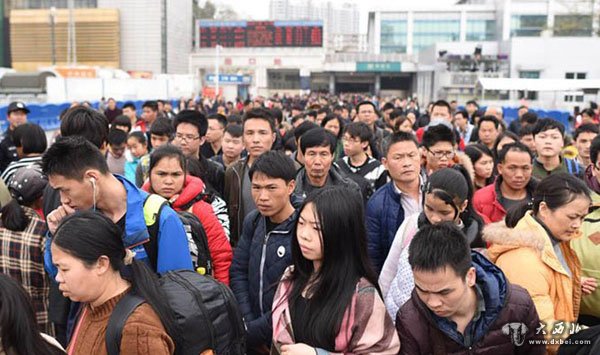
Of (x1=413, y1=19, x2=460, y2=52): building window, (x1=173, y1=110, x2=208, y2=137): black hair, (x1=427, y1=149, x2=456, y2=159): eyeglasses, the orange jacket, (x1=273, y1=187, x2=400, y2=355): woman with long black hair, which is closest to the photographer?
(x1=273, y1=187, x2=400, y2=355): woman with long black hair

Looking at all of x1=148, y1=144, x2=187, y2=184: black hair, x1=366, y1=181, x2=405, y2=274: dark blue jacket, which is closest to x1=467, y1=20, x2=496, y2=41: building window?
x1=366, y1=181, x2=405, y2=274: dark blue jacket

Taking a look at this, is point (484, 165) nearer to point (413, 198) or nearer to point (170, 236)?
point (413, 198)

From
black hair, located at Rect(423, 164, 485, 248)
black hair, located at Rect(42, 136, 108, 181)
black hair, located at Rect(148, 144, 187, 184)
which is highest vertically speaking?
black hair, located at Rect(42, 136, 108, 181)

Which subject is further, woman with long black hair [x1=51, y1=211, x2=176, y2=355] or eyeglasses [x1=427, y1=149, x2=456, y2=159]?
eyeglasses [x1=427, y1=149, x2=456, y2=159]

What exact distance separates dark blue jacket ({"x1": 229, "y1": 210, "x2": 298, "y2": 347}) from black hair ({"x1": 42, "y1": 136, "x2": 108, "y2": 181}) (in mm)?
915

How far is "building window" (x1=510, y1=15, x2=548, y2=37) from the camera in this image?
5138cm

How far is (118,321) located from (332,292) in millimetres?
781

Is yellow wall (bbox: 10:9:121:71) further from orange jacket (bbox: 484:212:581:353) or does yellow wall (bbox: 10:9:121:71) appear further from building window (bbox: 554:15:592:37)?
orange jacket (bbox: 484:212:581:353)

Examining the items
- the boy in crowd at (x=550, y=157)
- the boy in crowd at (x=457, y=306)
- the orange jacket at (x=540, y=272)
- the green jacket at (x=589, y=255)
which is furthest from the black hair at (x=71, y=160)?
the boy in crowd at (x=550, y=157)

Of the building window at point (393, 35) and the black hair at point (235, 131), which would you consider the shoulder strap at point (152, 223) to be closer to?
the black hair at point (235, 131)

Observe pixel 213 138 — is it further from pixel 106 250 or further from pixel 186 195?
pixel 106 250

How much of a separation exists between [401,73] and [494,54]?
11674 mm

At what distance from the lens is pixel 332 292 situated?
214 centimetres

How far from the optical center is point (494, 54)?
3975cm
